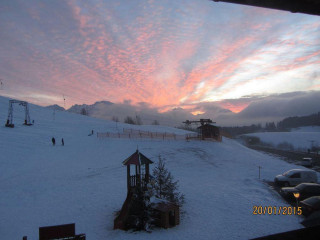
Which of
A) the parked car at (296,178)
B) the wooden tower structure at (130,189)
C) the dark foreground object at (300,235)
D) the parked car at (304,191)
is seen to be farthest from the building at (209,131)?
the dark foreground object at (300,235)

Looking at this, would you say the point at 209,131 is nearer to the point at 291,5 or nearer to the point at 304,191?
the point at 304,191

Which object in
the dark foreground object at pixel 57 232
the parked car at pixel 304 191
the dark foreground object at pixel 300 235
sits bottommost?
the parked car at pixel 304 191

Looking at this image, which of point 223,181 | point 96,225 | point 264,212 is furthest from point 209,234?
point 223,181

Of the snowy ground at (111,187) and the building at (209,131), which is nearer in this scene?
the snowy ground at (111,187)

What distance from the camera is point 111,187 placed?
1784 cm

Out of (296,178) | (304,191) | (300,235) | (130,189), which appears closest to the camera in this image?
(300,235)

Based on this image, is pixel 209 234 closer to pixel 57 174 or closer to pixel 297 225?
pixel 297 225

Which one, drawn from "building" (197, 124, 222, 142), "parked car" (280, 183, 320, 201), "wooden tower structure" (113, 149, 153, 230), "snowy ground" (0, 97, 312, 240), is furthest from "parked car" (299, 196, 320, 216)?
"building" (197, 124, 222, 142)

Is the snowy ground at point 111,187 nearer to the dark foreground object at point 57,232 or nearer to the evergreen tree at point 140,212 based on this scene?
the evergreen tree at point 140,212

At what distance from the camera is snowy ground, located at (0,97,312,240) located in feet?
37.0

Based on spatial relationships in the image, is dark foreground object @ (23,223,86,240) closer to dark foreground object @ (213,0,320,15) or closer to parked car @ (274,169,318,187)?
dark foreground object @ (213,0,320,15)

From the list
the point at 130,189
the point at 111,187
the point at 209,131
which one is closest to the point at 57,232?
the point at 130,189

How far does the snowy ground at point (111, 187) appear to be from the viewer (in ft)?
37.0

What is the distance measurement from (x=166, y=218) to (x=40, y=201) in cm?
872
